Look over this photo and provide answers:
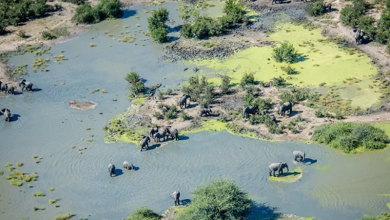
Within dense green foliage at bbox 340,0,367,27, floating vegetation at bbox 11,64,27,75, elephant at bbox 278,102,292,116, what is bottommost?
elephant at bbox 278,102,292,116

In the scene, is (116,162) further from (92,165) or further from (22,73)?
(22,73)

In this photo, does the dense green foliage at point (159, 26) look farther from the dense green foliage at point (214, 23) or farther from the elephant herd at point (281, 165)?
the elephant herd at point (281, 165)

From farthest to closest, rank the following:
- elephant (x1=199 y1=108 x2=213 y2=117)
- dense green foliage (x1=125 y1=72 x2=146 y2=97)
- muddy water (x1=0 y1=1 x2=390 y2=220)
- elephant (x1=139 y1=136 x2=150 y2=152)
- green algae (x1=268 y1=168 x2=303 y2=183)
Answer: dense green foliage (x1=125 y1=72 x2=146 y2=97)
elephant (x1=199 y1=108 x2=213 y2=117)
elephant (x1=139 y1=136 x2=150 y2=152)
green algae (x1=268 y1=168 x2=303 y2=183)
muddy water (x1=0 y1=1 x2=390 y2=220)

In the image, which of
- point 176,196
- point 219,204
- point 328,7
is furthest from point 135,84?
point 328,7

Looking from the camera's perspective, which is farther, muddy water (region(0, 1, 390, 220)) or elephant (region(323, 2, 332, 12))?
elephant (region(323, 2, 332, 12))

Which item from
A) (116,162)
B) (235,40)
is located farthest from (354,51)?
(116,162)

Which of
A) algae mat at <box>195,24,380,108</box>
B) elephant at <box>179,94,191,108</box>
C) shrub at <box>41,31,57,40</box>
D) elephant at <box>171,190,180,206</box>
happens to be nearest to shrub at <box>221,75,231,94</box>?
algae mat at <box>195,24,380,108</box>

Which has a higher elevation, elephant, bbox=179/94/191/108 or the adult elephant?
elephant, bbox=179/94/191/108

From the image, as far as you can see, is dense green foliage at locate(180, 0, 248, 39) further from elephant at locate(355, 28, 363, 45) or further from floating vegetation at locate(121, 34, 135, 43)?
elephant at locate(355, 28, 363, 45)
